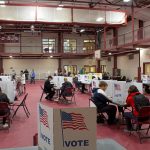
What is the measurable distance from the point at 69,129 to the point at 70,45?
32358mm

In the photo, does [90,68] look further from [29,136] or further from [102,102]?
[29,136]

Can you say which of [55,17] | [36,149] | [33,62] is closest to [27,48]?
[33,62]

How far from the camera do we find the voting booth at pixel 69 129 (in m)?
2.18

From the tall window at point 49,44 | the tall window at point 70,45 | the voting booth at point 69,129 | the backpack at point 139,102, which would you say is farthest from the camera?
the tall window at point 70,45

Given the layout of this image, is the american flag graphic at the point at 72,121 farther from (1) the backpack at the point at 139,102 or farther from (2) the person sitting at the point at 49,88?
(2) the person sitting at the point at 49,88

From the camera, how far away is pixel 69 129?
2221mm

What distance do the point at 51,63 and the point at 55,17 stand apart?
14303 millimetres

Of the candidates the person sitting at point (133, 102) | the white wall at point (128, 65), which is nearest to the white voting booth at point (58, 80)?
the person sitting at point (133, 102)

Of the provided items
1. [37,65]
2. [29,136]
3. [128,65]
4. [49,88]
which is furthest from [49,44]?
[29,136]

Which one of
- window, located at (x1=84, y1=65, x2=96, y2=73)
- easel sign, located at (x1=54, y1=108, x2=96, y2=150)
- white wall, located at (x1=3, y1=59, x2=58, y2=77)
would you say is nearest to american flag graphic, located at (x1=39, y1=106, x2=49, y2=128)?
easel sign, located at (x1=54, y1=108, x2=96, y2=150)

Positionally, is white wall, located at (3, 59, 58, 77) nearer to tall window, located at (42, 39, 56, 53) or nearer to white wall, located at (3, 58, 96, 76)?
white wall, located at (3, 58, 96, 76)

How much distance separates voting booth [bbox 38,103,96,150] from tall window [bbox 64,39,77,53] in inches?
1247

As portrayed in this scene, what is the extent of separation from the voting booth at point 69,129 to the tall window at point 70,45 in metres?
31.7

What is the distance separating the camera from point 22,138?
6691 millimetres
